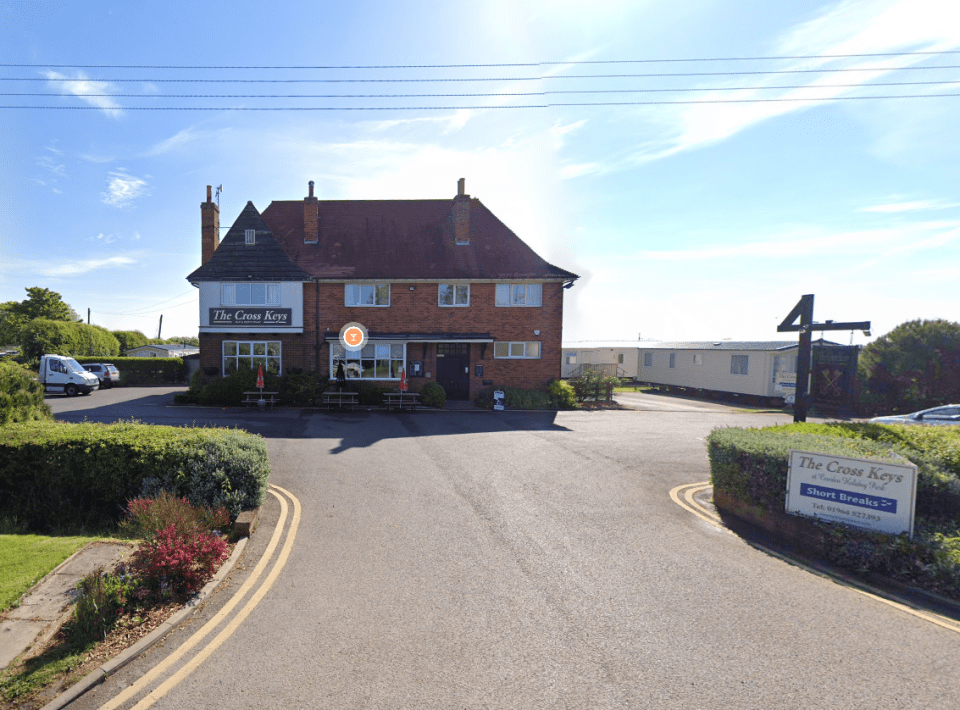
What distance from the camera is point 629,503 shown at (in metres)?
8.30

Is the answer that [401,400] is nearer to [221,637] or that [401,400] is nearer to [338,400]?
[338,400]

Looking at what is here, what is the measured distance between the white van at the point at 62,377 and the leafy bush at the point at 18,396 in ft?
60.0

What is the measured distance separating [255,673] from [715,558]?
5668mm

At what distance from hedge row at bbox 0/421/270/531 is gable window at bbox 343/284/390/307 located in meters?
16.0

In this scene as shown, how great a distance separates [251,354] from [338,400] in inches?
245

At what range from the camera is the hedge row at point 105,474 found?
7.02 meters

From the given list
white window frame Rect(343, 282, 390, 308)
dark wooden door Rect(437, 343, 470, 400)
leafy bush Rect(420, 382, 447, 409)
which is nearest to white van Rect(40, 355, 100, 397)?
white window frame Rect(343, 282, 390, 308)

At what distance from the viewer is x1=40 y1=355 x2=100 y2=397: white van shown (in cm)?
2333

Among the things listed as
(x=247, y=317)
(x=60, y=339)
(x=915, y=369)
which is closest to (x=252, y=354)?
(x=247, y=317)

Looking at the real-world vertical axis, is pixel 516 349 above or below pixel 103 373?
above

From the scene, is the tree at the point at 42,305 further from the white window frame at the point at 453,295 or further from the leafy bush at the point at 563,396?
the leafy bush at the point at 563,396

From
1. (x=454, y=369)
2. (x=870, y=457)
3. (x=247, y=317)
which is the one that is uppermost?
(x=247, y=317)

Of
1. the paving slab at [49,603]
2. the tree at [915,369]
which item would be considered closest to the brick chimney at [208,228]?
the paving slab at [49,603]

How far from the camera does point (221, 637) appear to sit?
4.26m
